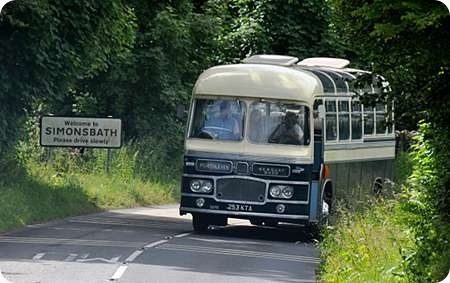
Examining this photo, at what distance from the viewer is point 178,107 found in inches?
1585

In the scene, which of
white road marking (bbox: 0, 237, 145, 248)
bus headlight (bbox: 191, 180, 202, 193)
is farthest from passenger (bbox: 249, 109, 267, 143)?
white road marking (bbox: 0, 237, 145, 248)

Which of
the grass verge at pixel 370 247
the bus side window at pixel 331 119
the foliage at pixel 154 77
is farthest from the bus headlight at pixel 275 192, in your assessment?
the foliage at pixel 154 77

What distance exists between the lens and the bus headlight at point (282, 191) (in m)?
22.5

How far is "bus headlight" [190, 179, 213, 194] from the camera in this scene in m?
22.8

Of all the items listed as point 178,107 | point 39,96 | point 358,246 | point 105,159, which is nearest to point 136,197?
point 105,159

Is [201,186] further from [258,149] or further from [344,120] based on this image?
[344,120]

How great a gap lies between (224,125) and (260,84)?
0.99 metres

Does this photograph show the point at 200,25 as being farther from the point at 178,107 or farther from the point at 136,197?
the point at 136,197

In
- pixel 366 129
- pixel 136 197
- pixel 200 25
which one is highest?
pixel 200 25

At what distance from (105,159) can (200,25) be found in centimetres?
751

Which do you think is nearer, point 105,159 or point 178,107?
point 105,159

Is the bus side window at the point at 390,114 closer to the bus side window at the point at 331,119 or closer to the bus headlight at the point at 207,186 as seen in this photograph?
the bus headlight at the point at 207,186

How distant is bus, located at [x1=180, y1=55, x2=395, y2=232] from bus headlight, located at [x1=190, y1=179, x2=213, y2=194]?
18 mm

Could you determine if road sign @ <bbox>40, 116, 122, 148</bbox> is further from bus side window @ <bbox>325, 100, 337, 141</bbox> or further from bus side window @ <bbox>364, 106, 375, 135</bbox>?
bus side window @ <bbox>325, 100, 337, 141</bbox>
